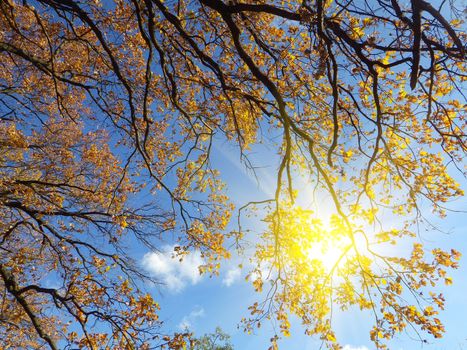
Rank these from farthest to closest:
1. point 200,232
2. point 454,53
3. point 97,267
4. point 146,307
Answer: point 97,267
point 200,232
point 146,307
point 454,53

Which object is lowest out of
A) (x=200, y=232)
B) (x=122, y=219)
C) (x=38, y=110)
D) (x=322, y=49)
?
(x=322, y=49)

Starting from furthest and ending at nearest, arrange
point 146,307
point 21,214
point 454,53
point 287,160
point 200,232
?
point 21,214 < point 200,232 < point 146,307 < point 287,160 < point 454,53

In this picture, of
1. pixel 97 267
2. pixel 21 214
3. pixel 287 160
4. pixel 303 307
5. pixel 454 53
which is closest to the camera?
pixel 454 53

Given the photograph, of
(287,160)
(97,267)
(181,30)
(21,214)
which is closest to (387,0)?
(287,160)

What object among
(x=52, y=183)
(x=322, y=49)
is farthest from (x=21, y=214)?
(x=322, y=49)

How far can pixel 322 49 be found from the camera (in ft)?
11.9

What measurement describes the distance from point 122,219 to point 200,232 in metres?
1.96

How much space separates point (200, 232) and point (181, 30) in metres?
4.66

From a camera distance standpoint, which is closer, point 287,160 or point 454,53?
point 454,53

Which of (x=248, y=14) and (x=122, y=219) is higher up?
(x=248, y=14)

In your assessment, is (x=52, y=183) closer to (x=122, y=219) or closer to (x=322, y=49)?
(x=122, y=219)

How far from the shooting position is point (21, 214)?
30.0 ft

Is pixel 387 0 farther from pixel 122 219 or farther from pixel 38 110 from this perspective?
pixel 38 110

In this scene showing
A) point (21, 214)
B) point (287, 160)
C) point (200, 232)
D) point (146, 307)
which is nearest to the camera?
point (287, 160)
